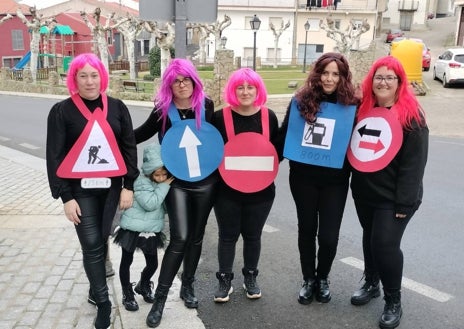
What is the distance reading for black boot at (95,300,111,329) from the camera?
3.27 m

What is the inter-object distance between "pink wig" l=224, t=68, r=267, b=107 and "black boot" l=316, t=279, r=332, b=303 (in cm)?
153

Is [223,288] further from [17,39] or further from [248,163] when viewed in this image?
[17,39]

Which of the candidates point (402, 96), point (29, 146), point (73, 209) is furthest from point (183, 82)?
point (29, 146)

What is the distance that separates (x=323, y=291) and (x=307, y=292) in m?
0.13

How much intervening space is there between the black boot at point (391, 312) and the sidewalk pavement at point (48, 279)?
1.34 meters

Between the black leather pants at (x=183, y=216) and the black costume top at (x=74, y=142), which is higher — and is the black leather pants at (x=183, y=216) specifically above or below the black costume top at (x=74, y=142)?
below

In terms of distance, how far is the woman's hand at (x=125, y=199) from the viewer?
3232 millimetres

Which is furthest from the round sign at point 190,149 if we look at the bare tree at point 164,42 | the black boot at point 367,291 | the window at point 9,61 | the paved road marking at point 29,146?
the window at point 9,61

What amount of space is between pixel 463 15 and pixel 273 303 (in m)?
45.3

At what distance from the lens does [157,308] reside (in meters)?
3.40

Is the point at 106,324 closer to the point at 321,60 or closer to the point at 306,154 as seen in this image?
the point at 306,154

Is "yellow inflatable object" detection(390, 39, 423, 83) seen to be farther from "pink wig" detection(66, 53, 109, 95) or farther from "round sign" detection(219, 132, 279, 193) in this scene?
"pink wig" detection(66, 53, 109, 95)

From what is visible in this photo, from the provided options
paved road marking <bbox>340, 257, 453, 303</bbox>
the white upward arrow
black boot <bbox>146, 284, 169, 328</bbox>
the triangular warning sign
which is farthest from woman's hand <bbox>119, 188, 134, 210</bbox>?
paved road marking <bbox>340, 257, 453, 303</bbox>

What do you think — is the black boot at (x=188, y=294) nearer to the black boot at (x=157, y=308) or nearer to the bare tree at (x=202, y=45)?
the black boot at (x=157, y=308)
